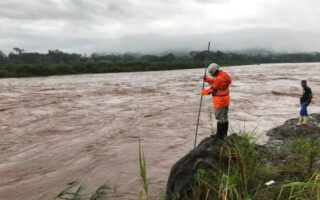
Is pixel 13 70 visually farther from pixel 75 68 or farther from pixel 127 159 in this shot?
pixel 127 159

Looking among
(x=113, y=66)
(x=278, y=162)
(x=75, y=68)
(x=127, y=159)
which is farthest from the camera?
(x=113, y=66)

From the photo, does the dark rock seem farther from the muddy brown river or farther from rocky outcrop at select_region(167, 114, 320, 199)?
rocky outcrop at select_region(167, 114, 320, 199)

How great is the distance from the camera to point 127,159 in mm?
→ 6633

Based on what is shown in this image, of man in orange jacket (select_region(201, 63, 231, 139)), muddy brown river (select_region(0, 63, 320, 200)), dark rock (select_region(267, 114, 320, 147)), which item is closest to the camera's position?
man in orange jacket (select_region(201, 63, 231, 139))

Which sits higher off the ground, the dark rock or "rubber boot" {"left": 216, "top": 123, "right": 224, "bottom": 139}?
"rubber boot" {"left": 216, "top": 123, "right": 224, "bottom": 139}

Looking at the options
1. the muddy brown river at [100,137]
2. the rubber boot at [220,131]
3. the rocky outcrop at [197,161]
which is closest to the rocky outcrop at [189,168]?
the rocky outcrop at [197,161]

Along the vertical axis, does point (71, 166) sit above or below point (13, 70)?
below

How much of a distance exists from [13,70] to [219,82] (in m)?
39.0

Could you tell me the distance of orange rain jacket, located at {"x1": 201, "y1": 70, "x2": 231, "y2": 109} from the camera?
5.35 meters

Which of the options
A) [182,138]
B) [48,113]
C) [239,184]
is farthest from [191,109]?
[239,184]

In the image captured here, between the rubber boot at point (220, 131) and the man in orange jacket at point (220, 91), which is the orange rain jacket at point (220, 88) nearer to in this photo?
the man in orange jacket at point (220, 91)

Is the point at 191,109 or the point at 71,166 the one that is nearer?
the point at 71,166

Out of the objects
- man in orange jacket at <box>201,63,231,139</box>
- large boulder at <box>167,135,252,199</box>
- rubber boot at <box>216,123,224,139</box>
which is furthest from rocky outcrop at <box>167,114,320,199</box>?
man in orange jacket at <box>201,63,231,139</box>

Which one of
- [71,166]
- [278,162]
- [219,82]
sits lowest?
[71,166]
